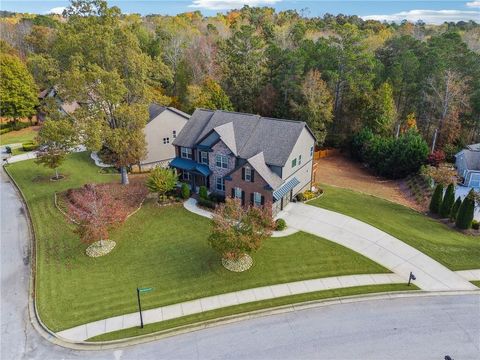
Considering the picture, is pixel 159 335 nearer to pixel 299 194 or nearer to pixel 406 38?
pixel 299 194

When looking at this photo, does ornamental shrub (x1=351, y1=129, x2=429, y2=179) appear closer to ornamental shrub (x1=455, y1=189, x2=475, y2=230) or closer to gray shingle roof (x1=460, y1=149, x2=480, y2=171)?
gray shingle roof (x1=460, y1=149, x2=480, y2=171)

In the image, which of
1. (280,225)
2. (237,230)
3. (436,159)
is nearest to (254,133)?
(280,225)

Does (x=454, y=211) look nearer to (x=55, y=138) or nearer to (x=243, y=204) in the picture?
(x=243, y=204)

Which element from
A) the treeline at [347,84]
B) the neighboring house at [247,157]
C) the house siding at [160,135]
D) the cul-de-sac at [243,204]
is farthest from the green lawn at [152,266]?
the treeline at [347,84]

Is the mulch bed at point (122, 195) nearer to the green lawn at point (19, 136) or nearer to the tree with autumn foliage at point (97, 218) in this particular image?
the tree with autumn foliage at point (97, 218)

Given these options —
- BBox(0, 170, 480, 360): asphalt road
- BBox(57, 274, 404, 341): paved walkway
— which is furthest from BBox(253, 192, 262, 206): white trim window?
BBox(0, 170, 480, 360): asphalt road

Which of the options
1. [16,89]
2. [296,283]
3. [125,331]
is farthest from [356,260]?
[16,89]
